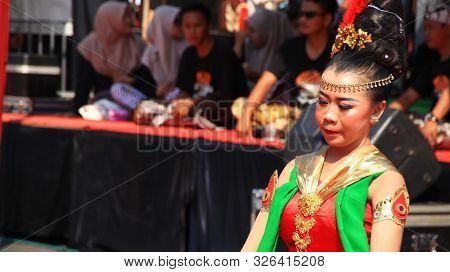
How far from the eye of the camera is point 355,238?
2412 mm

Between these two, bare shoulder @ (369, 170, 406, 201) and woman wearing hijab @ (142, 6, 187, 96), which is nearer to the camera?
bare shoulder @ (369, 170, 406, 201)

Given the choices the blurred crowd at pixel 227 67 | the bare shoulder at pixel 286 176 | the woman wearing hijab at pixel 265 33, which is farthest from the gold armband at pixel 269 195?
the woman wearing hijab at pixel 265 33

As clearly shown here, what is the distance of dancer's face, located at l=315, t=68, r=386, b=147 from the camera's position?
2.46m

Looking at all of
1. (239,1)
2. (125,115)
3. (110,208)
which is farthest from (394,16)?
(239,1)

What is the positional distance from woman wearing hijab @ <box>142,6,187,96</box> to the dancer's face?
5386mm

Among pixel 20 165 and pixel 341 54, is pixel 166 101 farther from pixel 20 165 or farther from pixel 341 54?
pixel 341 54

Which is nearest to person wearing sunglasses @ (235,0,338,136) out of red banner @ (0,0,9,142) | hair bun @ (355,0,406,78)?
red banner @ (0,0,9,142)

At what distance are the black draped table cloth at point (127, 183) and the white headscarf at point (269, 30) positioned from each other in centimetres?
137

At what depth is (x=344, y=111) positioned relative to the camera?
8.07 ft

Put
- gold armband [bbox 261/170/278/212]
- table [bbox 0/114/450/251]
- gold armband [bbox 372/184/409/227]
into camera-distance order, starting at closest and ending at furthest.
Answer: gold armband [bbox 372/184/409/227] < gold armband [bbox 261/170/278/212] < table [bbox 0/114/450/251]

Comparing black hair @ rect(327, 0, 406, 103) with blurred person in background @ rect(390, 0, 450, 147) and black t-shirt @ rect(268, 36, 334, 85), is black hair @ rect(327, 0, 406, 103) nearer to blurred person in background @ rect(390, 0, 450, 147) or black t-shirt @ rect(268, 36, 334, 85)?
blurred person in background @ rect(390, 0, 450, 147)

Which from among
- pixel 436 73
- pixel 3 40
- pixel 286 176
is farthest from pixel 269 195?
pixel 436 73

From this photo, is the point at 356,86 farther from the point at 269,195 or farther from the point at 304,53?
the point at 304,53

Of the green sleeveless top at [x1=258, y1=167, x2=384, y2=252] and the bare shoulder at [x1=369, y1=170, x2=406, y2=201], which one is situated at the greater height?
the bare shoulder at [x1=369, y1=170, x2=406, y2=201]
